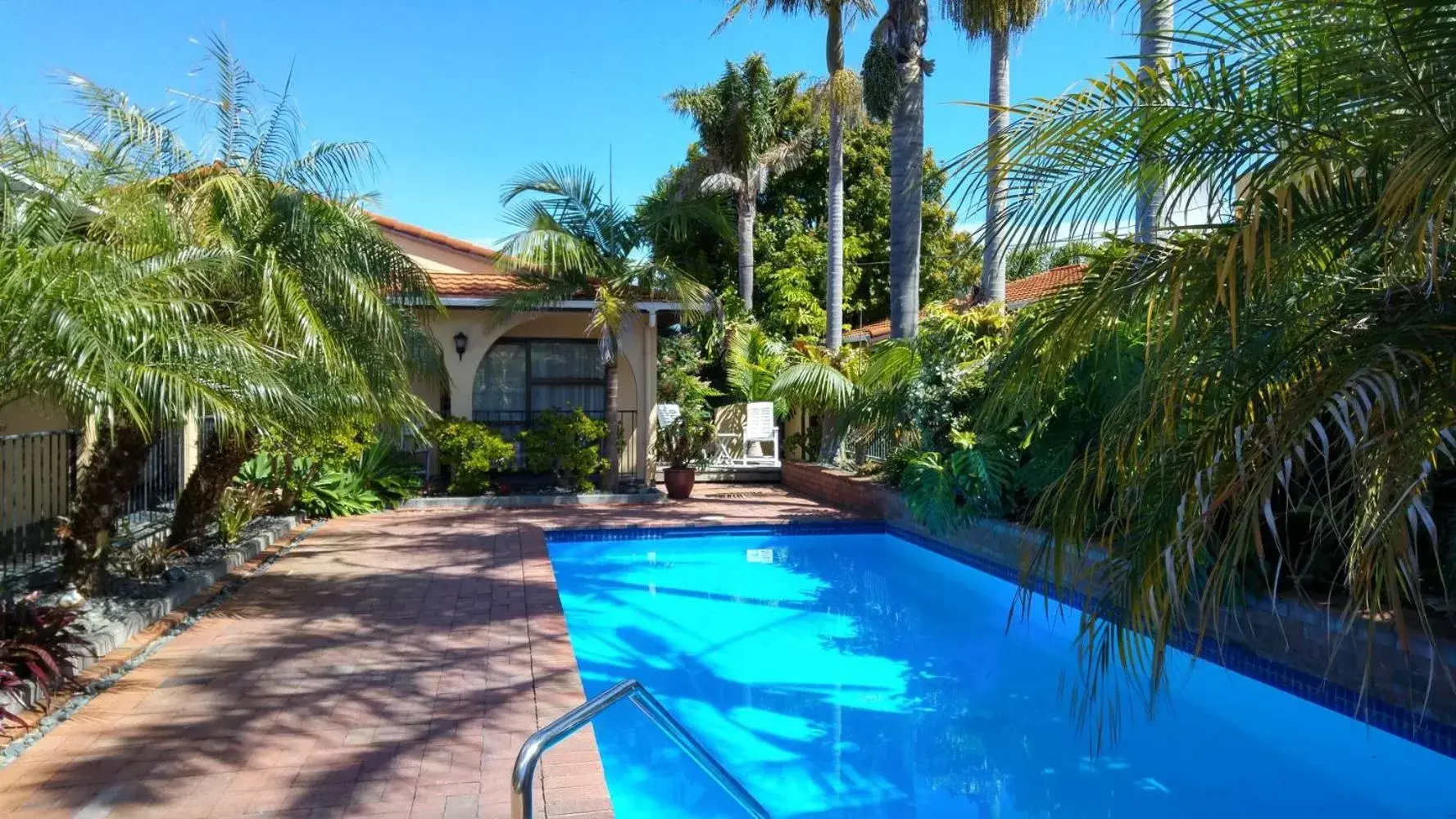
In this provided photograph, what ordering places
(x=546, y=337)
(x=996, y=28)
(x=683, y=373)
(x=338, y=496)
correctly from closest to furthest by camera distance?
1. (x=338, y=496)
2. (x=996, y=28)
3. (x=546, y=337)
4. (x=683, y=373)

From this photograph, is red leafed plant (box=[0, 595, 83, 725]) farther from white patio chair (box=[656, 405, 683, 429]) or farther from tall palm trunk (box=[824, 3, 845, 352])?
tall palm trunk (box=[824, 3, 845, 352])

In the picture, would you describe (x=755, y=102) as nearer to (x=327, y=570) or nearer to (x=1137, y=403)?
(x=327, y=570)

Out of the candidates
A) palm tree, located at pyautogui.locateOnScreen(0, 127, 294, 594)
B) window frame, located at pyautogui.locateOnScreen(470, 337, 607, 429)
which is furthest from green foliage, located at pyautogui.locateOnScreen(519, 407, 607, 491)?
palm tree, located at pyautogui.locateOnScreen(0, 127, 294, 594)

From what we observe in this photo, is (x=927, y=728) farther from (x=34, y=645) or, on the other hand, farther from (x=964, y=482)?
(x=34, y=645)

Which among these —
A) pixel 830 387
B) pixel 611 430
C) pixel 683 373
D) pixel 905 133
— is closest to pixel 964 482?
pixel 830 387

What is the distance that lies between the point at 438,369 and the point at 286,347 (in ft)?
14.1

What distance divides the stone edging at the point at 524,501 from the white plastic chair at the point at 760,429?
4293 mm

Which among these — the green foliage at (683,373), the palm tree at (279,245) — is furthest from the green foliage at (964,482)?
the green foliage at (683,373)

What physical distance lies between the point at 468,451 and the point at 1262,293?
12418mm

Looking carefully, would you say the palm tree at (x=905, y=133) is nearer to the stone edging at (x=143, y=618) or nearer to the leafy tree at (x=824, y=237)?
the stone edging at (x=143, y=618)

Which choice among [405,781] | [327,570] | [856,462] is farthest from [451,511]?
[405,781]

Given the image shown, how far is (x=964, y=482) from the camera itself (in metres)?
10.4

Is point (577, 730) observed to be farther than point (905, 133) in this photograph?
No

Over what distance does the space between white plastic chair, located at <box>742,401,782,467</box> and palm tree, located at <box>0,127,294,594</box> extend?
41.1ft
